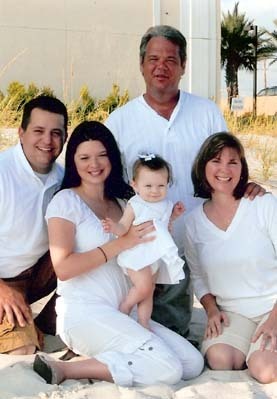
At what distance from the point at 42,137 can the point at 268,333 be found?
1717 millimetres

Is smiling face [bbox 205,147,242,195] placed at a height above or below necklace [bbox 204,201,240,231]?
above

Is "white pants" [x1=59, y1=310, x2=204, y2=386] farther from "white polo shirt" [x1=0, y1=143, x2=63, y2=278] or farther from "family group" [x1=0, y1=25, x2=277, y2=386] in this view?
"white polo shirt" [x1=0, y1=143, x2=63, y2=278]

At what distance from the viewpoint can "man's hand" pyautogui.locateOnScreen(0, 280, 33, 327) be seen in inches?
157

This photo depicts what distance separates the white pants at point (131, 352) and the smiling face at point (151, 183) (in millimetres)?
672

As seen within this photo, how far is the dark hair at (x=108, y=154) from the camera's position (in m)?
3.83

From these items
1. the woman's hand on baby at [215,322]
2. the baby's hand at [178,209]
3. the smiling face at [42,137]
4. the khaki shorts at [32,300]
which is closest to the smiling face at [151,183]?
the baby's hand at [178,209]

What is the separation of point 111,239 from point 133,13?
1697 cm

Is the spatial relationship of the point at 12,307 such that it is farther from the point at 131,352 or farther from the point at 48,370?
the point at 131,352

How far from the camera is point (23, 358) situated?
12.9 feet

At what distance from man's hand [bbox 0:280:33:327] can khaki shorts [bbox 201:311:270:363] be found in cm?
109

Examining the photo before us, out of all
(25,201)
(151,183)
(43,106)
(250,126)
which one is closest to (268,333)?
(151,183)

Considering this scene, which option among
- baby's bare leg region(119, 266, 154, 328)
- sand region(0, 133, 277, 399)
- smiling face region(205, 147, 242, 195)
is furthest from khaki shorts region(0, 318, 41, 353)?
smiling face region(205, 147, 242, 195)

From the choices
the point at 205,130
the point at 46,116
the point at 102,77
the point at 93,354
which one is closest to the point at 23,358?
the point at 93,354

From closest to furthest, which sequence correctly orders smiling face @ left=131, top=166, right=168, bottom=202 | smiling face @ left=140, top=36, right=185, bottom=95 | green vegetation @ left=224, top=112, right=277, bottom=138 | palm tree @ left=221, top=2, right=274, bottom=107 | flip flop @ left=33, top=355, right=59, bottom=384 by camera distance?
flip flop @ left=33, top=355, right=59, bottom=384, smiling face @ left=131, top=166, right=168, bottom=202, smiling face @ left=140, top=36, right=185, bottom=95, green vegetation @ left=224, top=112, right=277, bottom=138, palm tree @ left=221, top=2, right=274, bottom=107
